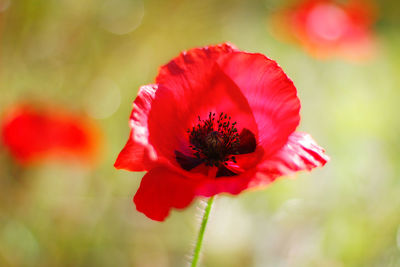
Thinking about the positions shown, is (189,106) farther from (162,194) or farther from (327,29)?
(327,29)

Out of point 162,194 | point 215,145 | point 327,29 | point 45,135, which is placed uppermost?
point 327,29

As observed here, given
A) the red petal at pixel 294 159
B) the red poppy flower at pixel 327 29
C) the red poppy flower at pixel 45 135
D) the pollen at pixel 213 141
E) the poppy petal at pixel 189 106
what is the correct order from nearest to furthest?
the red petal at pixel 294 159
the poppy petal at pixel 189 106
the pollen at pixel 213 141
the red poppy flower at pixel 45 135
the red poppy flower at pixel 327 29

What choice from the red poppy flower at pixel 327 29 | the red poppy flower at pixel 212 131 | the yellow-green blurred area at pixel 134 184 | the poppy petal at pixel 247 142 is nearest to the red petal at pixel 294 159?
the red poppy flower at pixel 212 131

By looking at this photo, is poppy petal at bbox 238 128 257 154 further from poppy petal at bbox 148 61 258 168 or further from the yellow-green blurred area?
the yellow-green blurred area

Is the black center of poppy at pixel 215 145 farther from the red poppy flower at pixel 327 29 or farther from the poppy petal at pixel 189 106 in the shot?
the red poppy flower at pixel 327 29

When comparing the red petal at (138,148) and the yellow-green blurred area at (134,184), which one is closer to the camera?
the red petal at (138,148)

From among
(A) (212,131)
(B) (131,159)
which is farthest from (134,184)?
(B) (131,159)

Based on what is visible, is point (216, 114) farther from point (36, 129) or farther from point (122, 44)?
point (122, 44)

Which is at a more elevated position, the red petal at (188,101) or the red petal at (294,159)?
the red petal at (188,101)
